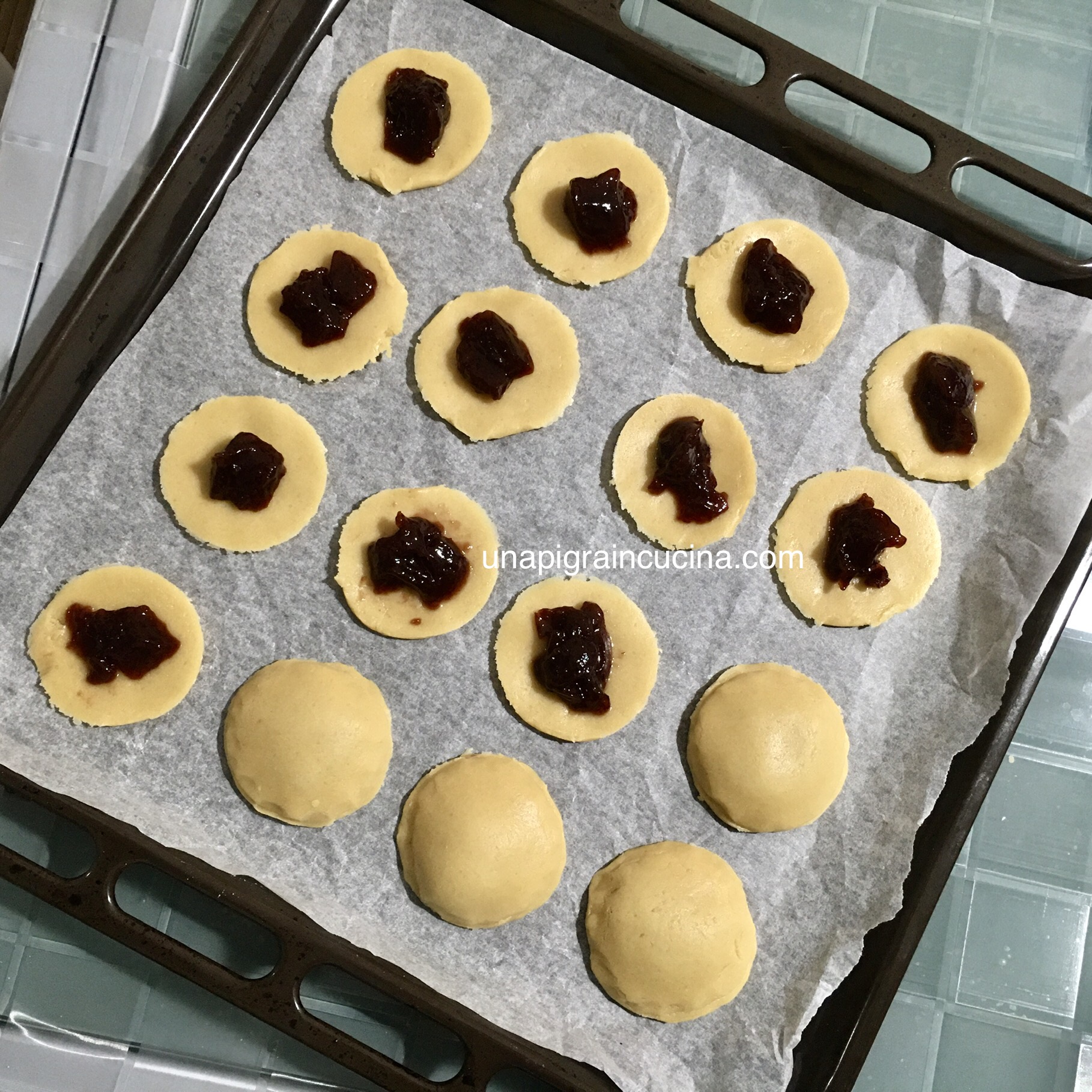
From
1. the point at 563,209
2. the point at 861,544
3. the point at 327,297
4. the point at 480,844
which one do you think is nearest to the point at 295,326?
the point at 327,297

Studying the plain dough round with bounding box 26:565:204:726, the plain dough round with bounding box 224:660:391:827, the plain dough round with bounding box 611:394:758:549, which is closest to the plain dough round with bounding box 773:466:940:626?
the plain dough round with bounding box 611:394:758:549

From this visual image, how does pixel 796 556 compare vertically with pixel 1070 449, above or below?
below

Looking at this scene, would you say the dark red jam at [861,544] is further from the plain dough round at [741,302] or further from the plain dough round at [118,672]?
the plain dough round at [118,672]

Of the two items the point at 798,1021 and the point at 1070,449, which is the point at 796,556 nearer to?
the point at 1070,449

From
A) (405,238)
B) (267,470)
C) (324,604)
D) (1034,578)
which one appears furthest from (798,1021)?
(405,238)

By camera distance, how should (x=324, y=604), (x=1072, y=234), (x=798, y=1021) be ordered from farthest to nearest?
1. (x=1072, y=234)
2. (x=324, y=604)
3. (x=798, y=1021)

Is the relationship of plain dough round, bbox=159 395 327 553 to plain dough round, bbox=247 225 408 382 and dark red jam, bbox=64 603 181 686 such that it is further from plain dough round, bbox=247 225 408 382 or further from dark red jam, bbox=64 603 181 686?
dark red jam, bbox=64 603 181 686
